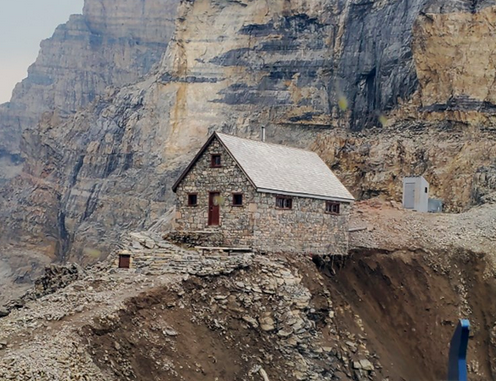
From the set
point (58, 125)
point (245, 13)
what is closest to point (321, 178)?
point (245, 13)

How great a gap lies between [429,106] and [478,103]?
4104mm

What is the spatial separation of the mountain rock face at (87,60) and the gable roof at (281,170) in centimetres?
13100

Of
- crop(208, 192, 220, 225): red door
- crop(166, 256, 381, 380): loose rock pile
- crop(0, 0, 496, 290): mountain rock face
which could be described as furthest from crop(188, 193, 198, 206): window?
crop(0, 0, 496, 290): mountain rock face

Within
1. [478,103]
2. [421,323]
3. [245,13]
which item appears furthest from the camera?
[245,13]

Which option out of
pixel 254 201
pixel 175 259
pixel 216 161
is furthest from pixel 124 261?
pixel 216 161

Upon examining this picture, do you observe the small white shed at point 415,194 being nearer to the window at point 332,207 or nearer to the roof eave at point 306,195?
the roof eave at point 306,195

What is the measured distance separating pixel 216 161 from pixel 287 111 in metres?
46.3

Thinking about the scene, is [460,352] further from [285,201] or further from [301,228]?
[301,228]


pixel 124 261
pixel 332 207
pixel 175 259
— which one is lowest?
pixel 124 261

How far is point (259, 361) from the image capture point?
1190 inches

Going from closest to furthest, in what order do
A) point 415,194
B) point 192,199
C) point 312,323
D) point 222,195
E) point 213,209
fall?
point 312,323
point 222,195
point 213,209
point 192,199
point 415,194

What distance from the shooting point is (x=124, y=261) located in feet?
109

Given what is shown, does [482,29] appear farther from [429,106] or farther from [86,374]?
[86,374]

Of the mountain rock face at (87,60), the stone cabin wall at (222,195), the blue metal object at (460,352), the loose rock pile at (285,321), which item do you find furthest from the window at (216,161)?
the mountain rock face at (87,60)
